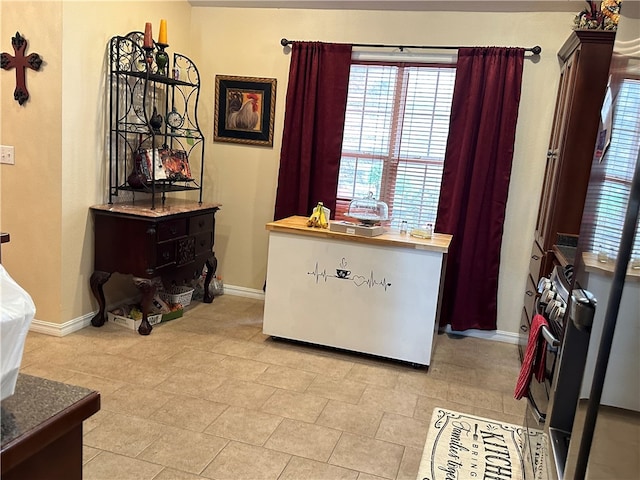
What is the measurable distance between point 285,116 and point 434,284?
1.86 metres

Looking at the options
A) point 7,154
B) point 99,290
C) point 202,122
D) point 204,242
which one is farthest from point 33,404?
point 202,122

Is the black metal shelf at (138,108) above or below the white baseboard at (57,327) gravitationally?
A: above

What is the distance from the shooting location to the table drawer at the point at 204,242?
13.1 ft

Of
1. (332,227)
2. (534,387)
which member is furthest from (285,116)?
(534,387)

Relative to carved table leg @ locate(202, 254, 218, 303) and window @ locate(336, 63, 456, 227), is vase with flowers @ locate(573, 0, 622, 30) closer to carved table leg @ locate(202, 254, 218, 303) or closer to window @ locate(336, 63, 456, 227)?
window @ locate(336, 63, 456, 227)

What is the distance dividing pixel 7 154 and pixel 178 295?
152cm

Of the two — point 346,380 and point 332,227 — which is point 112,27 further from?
point 346,380

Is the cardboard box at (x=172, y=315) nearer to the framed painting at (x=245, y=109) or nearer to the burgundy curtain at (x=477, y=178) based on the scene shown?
the framed painting at (x=245, y=109)

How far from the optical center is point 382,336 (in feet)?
10.9

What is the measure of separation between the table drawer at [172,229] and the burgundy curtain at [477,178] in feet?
6.26

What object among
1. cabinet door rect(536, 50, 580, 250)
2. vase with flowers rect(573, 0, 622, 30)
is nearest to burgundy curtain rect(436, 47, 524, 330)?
cabinet door rect(536, 50, 580, 250)

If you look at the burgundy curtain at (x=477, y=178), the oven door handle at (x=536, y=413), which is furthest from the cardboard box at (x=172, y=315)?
the oven door handle at (x=536, y=413)

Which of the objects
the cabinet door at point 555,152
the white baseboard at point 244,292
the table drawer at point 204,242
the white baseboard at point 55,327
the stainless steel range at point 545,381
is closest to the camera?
the stainless steel range at point 545,381

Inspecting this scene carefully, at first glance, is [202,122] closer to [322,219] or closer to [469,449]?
[322,219]
